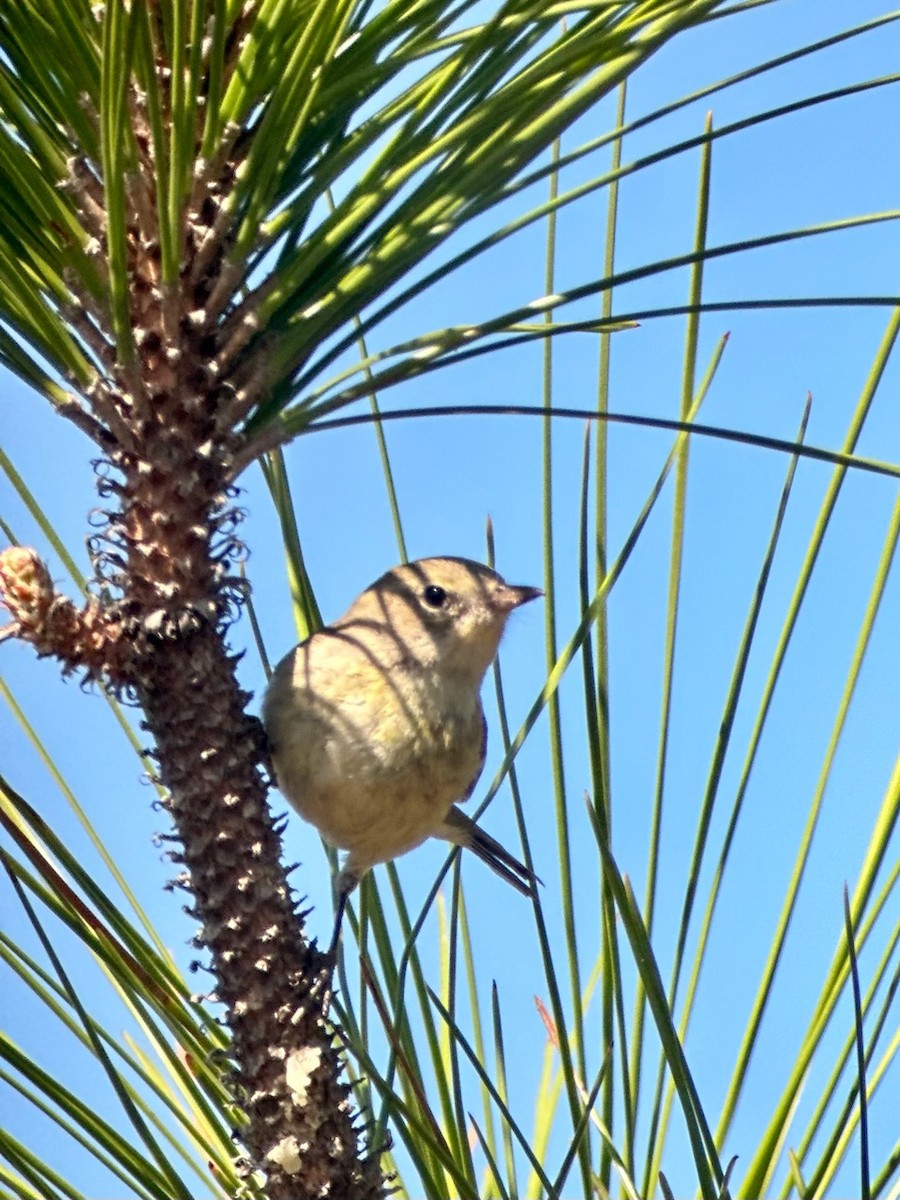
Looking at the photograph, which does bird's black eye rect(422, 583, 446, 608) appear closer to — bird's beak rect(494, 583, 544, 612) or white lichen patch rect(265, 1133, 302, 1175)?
bird's beak rect(494, 583, 544, 612)

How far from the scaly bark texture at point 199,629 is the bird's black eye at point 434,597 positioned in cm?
80

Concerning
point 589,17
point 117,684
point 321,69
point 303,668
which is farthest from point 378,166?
point 303,668

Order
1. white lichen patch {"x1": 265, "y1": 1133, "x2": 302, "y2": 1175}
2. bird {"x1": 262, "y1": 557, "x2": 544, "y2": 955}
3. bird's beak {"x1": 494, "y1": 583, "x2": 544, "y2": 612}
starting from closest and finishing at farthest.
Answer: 1. white lichen patch {"x1": 265, "y1": 1133, "x2": 302, "y2": 1175}
2. bird {"x1": 262, "y1": 557, "x2": 544, "y2": 955}
3. bird's beak {"x1": 494, "y1": 583, "x2": 544, "y2": 612}

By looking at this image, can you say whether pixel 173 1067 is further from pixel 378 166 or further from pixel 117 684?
pixel 378 166

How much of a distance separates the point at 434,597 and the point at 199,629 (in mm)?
868

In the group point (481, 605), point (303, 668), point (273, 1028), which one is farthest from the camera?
point (481, 605)

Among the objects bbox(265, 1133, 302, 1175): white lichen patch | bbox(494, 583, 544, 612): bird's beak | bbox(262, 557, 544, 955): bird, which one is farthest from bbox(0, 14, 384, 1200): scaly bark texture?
bbox(494, 583, 544, 612): bird's beak

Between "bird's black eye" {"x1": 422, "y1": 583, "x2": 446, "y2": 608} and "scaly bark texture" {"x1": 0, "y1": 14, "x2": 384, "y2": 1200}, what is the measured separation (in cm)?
80

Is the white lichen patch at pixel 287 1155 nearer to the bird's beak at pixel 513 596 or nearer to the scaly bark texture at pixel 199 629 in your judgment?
the scaly bark texture at pixel 199 629

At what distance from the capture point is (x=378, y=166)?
39.2 inches

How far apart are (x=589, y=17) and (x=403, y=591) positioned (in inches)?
39.5

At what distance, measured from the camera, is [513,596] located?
1781mm

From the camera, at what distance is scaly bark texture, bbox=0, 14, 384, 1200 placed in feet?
3.06

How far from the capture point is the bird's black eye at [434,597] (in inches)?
72.3
